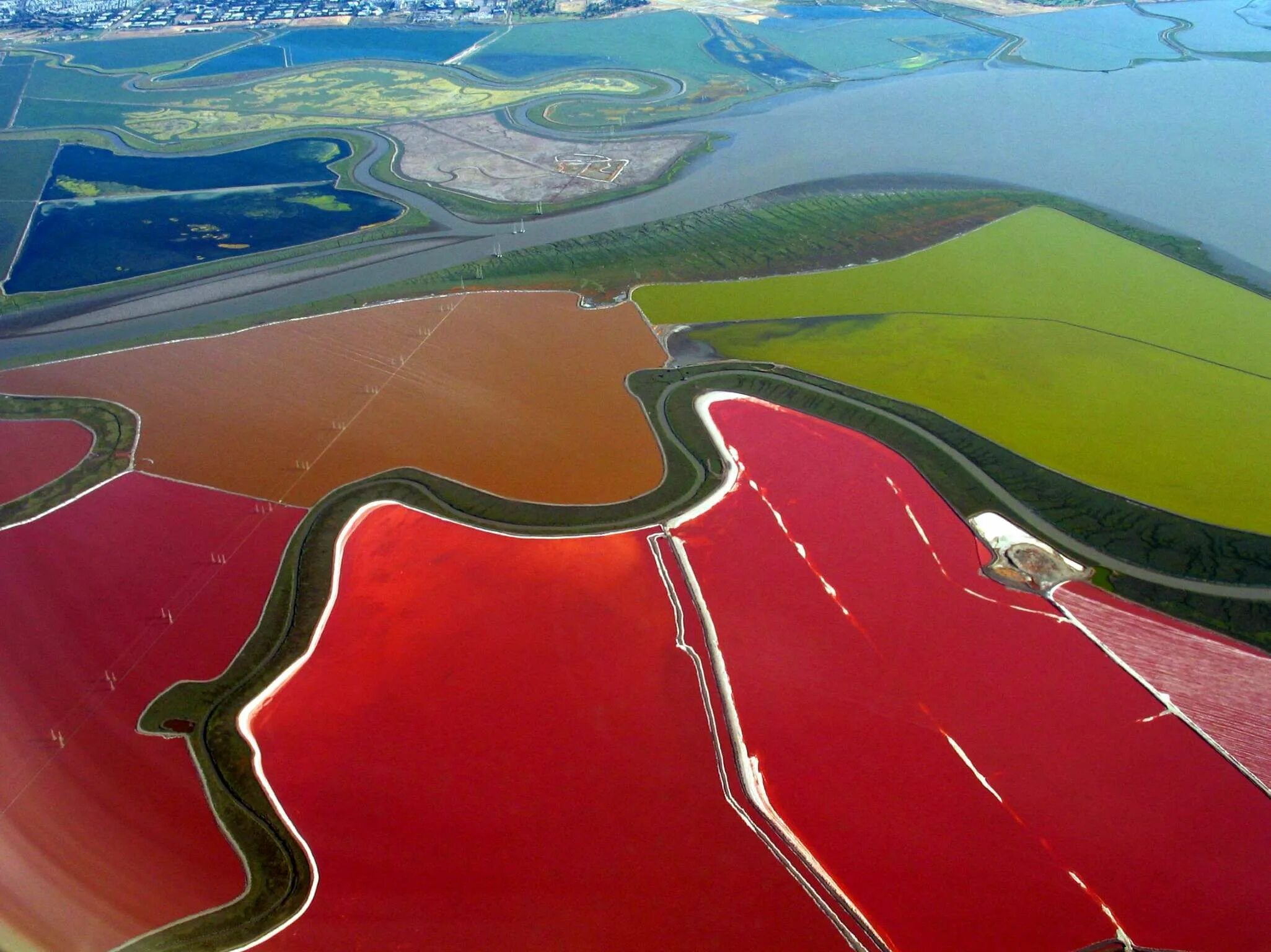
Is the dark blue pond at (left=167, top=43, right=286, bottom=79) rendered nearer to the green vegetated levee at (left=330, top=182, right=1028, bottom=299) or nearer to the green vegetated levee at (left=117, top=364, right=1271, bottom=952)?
the green vegetated levee at (left=330, top=182, right=1028, bottom=299)

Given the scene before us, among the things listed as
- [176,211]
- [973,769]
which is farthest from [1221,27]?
[973,769]

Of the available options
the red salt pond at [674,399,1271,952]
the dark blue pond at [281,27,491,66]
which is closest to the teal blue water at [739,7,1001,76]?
the dark blue pond at [281,27,491,66]

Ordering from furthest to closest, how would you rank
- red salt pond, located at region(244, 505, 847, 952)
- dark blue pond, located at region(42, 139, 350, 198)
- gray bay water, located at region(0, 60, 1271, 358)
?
dark blue pond, located at region(42, 139, 350, 198) → gray bay water, located at region(0, 60, 1271, 358) → red salt pond, located at region(244, 505, 847, 952)

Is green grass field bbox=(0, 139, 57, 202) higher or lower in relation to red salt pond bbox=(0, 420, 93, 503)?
higher

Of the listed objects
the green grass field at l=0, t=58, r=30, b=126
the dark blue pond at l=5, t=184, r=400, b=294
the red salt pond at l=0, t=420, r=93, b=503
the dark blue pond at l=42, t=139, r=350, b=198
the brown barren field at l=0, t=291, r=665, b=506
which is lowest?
the red salt pond at l=0, t=420, r=93, b=503

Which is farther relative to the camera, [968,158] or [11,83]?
[11,83]

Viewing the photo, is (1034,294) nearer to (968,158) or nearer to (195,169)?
(968,158)

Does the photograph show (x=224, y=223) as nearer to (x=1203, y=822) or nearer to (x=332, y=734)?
(x=332, y=734)

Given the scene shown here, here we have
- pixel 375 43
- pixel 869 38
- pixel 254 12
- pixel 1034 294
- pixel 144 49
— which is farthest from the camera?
pixel 254 12
